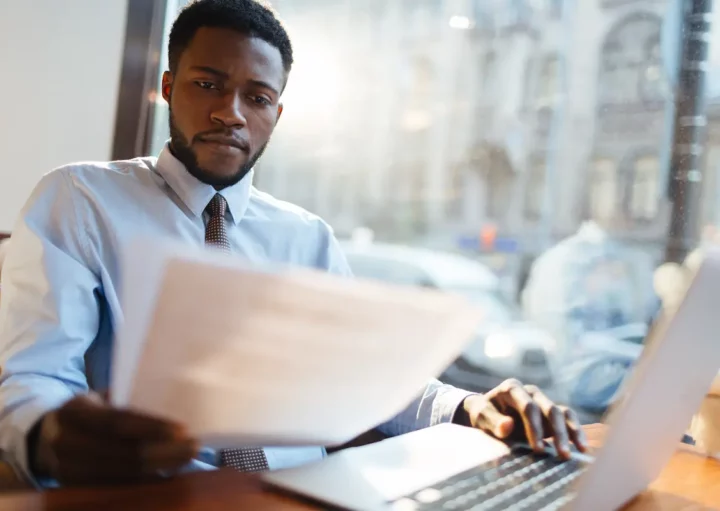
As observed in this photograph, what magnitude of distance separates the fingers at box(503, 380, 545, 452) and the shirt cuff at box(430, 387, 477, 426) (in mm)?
90

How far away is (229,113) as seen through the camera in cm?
105

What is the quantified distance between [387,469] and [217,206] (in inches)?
24.6

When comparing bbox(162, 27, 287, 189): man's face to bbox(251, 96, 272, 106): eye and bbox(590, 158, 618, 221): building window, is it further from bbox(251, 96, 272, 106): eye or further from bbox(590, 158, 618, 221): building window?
bbox(590, 158, 618, 221): building window

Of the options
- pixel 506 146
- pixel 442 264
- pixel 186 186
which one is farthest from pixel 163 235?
pixel 506 146

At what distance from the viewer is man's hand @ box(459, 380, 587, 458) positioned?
0.71 meters

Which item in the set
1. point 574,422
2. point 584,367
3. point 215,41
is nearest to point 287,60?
point 215,41

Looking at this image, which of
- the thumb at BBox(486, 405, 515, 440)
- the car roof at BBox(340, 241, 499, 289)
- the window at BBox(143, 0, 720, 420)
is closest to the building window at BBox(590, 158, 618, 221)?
the window at BBox(143, 0, 720, 420)

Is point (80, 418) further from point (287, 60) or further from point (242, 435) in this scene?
point (287, 60)

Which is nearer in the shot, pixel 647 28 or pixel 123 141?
pixel 647 28

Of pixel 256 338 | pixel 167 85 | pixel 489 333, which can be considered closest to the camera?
pixel 256 338

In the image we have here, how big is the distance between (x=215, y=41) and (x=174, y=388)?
31.0 inches

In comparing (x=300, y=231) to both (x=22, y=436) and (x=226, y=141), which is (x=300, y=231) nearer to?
(x=226, y=141)

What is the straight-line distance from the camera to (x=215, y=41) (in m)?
1.07

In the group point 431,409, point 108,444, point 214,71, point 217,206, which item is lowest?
point 431,409
